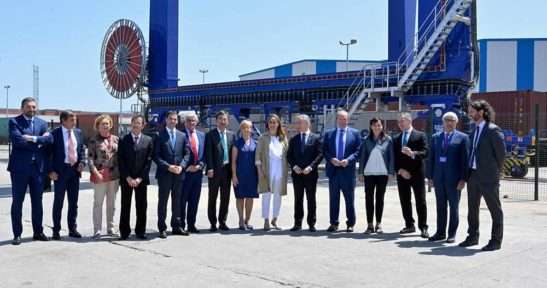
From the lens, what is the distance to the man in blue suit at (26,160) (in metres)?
8.01

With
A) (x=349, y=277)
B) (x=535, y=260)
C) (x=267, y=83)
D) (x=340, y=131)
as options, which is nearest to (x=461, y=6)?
(x=267, y=83)

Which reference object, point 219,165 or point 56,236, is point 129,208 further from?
A: point 219,165

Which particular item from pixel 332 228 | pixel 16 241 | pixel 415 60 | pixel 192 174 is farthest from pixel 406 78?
pixel 16 241

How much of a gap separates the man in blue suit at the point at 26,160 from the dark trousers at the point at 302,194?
356 cm

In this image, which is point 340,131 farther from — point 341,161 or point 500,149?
point 500,149

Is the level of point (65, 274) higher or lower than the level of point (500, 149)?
lower

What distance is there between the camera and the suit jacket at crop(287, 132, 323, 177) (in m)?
9.11

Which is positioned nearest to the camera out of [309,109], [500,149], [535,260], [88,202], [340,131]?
[535,260]

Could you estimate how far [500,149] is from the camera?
755 cm

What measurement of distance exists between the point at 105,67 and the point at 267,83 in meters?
13.6

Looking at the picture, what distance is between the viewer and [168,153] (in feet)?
27.8

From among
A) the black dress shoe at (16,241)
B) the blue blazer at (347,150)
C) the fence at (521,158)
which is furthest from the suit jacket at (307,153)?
the fence at (521,158)

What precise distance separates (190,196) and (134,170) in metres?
1.03

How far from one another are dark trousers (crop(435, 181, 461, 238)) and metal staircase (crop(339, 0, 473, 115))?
38.9ft
